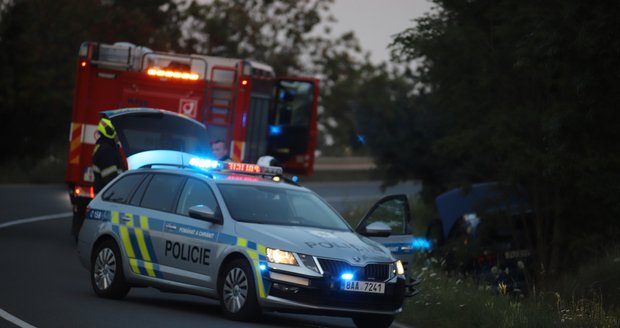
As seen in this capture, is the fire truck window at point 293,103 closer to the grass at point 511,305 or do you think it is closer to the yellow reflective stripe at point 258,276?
the grass at point 511,305

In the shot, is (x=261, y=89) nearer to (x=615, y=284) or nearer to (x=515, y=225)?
(x=515, y=225)

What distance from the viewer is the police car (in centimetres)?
1275

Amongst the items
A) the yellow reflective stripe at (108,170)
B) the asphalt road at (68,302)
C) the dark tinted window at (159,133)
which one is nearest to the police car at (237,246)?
the asphalt road at (68,302)

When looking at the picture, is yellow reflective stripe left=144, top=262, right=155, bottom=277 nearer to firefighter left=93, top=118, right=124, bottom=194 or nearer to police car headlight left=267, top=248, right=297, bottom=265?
police car headlight left=267, top=248, right=297, bottom=265

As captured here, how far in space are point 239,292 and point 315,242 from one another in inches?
33.5

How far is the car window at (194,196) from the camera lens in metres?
13.9

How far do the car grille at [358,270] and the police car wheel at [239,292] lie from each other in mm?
707

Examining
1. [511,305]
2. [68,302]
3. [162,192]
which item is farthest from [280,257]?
[511,305]

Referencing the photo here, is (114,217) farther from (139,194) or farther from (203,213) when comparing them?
(203,213)

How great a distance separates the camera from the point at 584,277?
1981cm

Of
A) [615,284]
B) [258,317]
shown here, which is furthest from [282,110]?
[258,317]

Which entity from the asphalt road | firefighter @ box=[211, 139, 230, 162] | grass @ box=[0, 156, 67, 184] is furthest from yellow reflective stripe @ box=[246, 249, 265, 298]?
grass @ box=[0, 156, 67, 184]

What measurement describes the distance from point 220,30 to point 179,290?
43.6 meters

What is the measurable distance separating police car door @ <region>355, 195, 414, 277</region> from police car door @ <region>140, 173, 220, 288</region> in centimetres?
226
